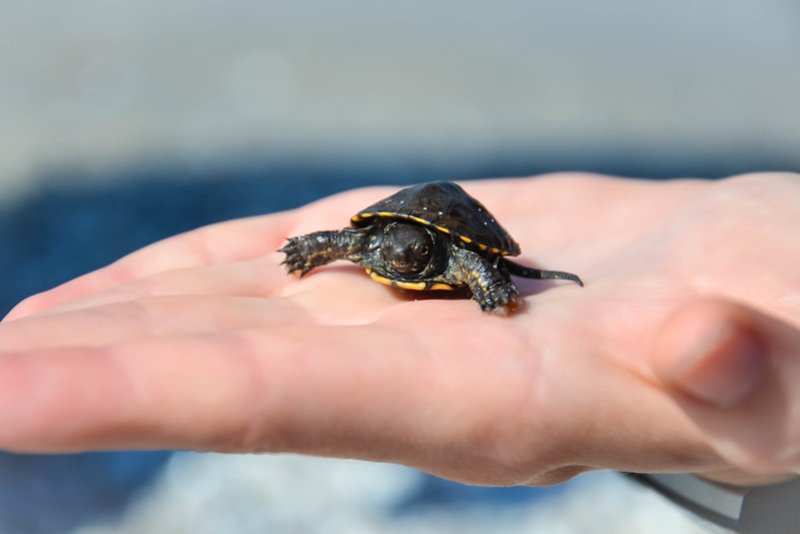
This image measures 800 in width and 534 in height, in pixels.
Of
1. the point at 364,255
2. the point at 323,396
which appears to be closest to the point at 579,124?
the point at 364,255

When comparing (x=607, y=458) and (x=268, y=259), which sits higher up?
(x=268, y=259)

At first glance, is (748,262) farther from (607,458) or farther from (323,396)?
(323,396)

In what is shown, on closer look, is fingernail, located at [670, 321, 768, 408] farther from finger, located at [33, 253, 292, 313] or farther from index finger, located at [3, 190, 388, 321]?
index finger, located at [3, 190, 388, 321]

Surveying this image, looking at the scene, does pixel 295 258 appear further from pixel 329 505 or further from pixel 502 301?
pixel 329 505

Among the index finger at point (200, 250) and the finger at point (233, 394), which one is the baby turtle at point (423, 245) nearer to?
the index finger at point (200, 250)

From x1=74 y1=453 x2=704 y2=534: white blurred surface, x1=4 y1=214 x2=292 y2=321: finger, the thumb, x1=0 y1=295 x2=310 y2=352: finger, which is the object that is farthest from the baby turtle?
x1=74 y1=453 x2=704 y2=534: white blurred surface

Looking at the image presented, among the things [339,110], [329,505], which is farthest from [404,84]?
[329,505]

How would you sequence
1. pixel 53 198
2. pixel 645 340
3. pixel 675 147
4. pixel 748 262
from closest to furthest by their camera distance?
pixel 645 340 → pixel 748 262 → pixel 53 198 → pixel 675 147
